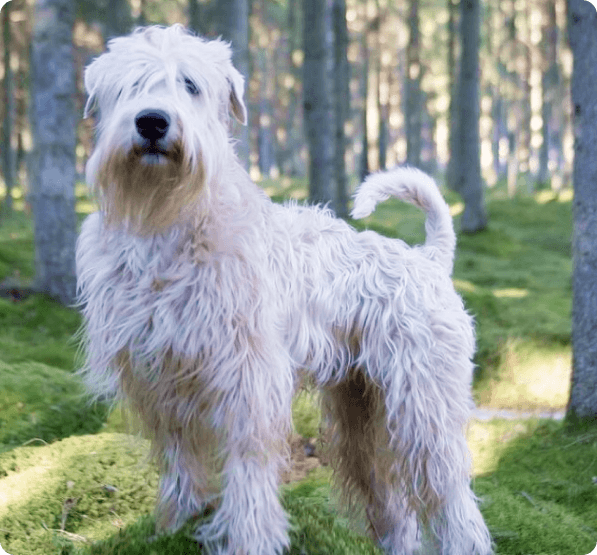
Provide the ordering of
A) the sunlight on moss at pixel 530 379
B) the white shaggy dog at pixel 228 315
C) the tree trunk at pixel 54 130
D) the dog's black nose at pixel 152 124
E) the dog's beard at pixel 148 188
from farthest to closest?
the tree trunk at pixel 54 130 < the sunlight on moss at pixel 530 379 < the white shaggy dog at pixel 228 315 < the dog's beard at pixel 148 188 < the dog's black nose at pixel 152 124

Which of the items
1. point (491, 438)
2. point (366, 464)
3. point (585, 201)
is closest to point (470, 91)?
point (585, 201)

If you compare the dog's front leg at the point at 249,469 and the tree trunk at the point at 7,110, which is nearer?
the dog's front leg at the point at 249,469

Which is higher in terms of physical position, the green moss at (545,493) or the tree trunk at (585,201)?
the tree trunk at (585,201)

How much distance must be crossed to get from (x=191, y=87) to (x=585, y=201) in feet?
12.0

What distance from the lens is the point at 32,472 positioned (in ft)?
15.1

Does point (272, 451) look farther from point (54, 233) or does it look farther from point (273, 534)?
point (54, 233)

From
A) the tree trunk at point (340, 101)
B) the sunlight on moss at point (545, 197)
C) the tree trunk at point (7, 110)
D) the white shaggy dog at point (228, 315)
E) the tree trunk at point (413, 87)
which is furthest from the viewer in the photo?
the sunlight on moss at point (545, 197)

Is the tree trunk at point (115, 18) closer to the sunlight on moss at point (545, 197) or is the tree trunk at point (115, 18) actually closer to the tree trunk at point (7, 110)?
the tree trunk at point (7, 110)

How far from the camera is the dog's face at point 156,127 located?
9.43 ft

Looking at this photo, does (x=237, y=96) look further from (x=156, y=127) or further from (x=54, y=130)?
(x=54, y=130)

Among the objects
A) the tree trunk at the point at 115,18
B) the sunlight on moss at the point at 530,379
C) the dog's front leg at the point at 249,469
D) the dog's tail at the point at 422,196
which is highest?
the tree trunk at the point at 115,18

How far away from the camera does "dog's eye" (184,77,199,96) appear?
3080 millimetres

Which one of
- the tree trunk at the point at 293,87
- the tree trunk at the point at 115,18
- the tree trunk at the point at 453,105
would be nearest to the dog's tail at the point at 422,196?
the tree trunk at the point at 115,18

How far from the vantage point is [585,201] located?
5.60 metres
